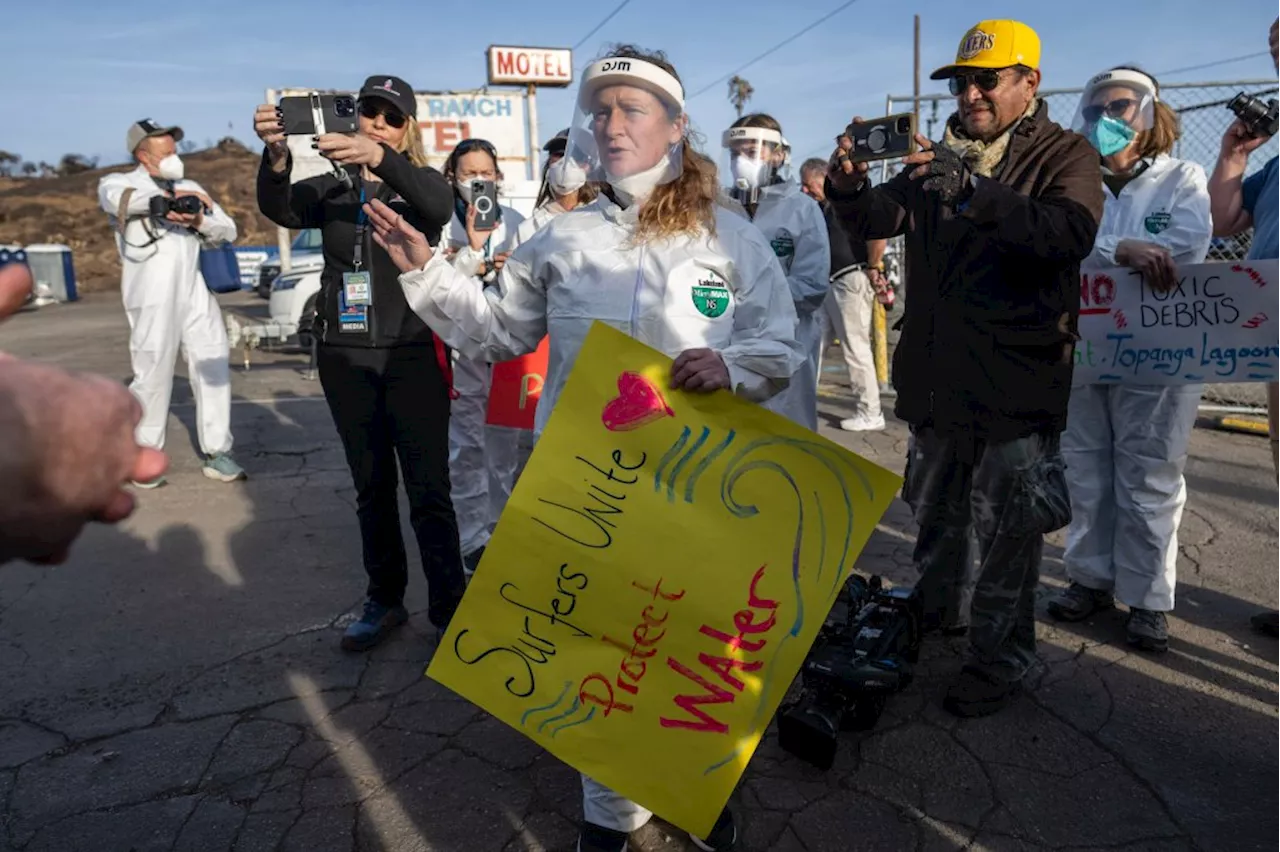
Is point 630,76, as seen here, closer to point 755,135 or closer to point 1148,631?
point 755,135

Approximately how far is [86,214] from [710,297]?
43.7 m

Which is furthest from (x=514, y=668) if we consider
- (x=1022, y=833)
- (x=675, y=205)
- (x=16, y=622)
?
(x=16, y=622)

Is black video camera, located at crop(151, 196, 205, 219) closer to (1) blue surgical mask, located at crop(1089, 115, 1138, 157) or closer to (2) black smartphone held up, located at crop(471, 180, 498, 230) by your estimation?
(2) black smartphone held up, located at crop(471, 180, 498, 230)

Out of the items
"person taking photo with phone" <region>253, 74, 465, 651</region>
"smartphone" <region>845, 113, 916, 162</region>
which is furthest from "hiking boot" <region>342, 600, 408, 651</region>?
"smartphone" <region>845, 113, 916, 162</region>

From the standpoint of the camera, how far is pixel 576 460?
203 cm

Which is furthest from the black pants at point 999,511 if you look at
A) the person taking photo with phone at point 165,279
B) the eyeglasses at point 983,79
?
the person taking photo with phone at point 165,279

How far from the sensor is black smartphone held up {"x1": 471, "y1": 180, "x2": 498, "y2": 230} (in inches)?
157

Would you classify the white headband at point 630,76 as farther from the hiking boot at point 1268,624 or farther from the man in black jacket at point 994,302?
the hiking boot at point 1268,624

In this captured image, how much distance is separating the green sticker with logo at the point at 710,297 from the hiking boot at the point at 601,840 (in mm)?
1306

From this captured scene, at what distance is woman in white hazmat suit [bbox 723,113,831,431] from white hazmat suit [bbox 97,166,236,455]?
129 inches

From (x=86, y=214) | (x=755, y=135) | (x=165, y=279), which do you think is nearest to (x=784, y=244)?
(x=755, y=135)

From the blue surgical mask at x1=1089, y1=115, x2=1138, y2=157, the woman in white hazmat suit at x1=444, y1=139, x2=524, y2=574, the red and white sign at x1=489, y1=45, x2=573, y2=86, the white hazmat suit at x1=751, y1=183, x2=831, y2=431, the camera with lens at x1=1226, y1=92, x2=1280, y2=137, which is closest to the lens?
the camera with lens at x1=1226, y1=92, x2=1280, y2=137

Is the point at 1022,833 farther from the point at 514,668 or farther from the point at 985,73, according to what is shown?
the point at 985,73

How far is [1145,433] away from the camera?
11.1 ft
